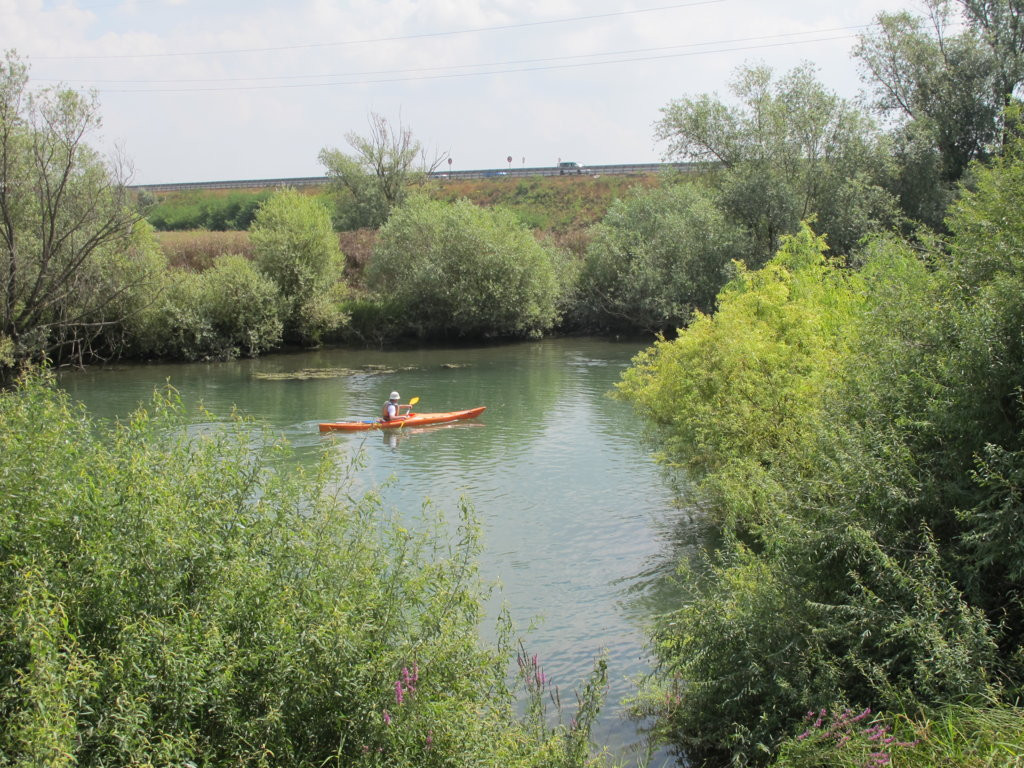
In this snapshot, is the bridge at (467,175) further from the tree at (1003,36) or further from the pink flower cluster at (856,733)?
the pink flower cluster at (856,733)

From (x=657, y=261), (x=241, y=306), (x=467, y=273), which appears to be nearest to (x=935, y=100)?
(x=657, y=261)

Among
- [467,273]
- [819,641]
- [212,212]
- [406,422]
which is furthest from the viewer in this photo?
[212,212]

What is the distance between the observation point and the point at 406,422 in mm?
27234

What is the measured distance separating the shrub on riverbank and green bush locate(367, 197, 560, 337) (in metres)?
41.0

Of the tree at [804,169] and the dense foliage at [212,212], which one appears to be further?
the dense foliage at [212,212]

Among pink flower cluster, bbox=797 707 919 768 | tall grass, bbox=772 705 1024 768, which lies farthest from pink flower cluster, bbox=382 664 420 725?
pink flower cluster, bbox=797 707 919 768

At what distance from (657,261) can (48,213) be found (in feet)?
93.9

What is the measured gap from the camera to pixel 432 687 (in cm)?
714

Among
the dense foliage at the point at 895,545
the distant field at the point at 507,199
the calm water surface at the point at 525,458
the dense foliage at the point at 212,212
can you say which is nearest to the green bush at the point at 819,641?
the dense foliage at the point at 895,545

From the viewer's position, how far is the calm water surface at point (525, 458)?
1338cm

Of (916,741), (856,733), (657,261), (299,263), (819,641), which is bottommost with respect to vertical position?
(856,733)

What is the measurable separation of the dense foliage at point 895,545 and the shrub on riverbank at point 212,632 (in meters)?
1.96

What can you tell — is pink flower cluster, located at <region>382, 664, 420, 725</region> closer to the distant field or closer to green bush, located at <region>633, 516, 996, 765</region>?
green bush, located at <region>633, 516, 996, 765</region>

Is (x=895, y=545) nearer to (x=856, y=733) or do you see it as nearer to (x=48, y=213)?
(x=856, y=733)
